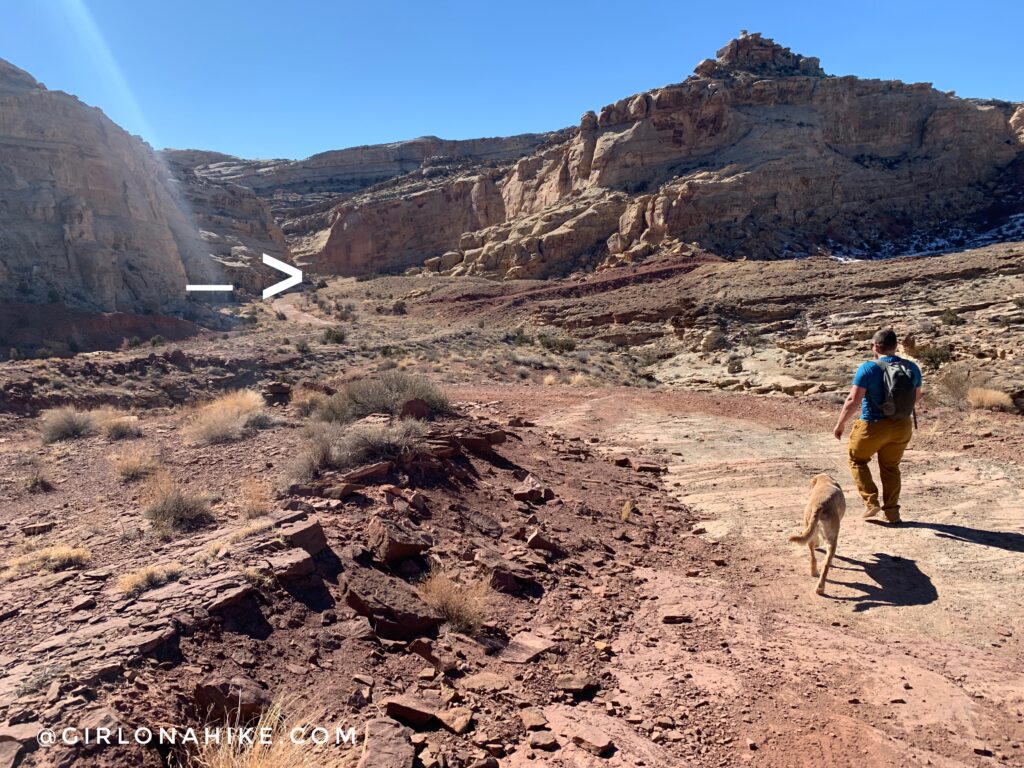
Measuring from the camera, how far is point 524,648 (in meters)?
4.01

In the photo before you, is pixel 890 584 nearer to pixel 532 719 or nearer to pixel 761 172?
pixel 532 719

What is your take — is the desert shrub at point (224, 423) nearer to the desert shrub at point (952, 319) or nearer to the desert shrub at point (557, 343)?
the desert shrub at point (557, 343)

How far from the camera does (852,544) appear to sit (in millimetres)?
5516

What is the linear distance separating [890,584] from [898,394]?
184cm

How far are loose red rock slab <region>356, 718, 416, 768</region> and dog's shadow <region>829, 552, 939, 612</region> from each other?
3417 millimetres

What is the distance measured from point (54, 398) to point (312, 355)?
7.30 metres

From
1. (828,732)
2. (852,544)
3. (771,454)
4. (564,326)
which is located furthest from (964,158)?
(828,732)

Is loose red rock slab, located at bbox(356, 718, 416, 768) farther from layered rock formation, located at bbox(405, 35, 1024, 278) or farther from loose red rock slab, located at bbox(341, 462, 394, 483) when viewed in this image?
layered rock formation, located at bbox(405, 35, 1024, 278)

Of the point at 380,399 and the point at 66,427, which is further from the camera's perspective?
the point at 66,427

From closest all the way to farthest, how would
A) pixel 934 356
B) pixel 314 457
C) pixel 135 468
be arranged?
1. pixel 314 457
2. pixel 135 468
3. pixel 934 356

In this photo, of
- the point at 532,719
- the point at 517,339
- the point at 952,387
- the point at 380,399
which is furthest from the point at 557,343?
the point at 532,719

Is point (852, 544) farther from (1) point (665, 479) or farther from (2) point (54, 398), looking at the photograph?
(2) point (54, 398)

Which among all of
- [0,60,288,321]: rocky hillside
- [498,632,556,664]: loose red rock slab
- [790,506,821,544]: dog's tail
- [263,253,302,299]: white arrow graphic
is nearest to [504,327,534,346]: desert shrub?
[0,60,288,321]: rocky hillside

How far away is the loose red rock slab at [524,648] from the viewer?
12.7 ft
